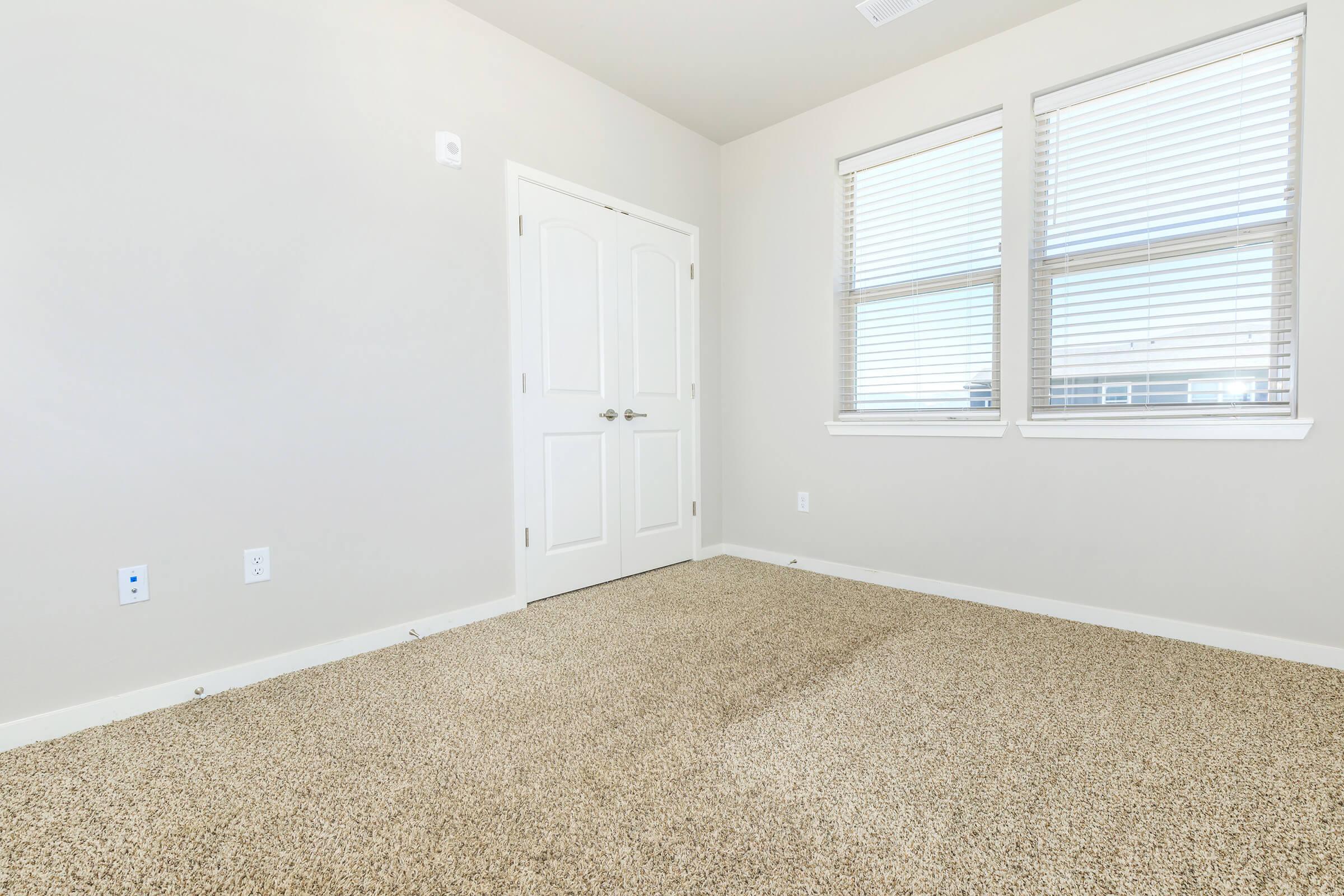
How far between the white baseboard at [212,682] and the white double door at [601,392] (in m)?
0.52

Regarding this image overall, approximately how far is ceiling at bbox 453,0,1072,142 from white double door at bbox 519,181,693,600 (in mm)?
647

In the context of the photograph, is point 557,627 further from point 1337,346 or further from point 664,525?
point 1337,346

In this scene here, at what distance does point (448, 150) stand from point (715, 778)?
2474mm

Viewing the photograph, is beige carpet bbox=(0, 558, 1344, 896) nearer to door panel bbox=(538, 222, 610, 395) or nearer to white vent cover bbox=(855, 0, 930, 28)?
door panel bbox=(538, 222, 610, 395)

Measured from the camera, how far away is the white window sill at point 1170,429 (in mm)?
2115

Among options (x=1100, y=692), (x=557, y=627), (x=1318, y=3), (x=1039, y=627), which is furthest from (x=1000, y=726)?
(x=1318, y=3)

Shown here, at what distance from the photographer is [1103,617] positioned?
2.49 m

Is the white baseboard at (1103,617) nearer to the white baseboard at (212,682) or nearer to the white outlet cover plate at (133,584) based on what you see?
the white baseboard at (212,682)

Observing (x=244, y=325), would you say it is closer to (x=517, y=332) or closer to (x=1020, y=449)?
(x=517, y=332)

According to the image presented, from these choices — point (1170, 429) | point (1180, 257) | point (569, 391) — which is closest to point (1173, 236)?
point (1180, 257)

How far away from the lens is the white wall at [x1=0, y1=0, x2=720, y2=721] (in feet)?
5.43

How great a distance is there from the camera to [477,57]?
256 cm

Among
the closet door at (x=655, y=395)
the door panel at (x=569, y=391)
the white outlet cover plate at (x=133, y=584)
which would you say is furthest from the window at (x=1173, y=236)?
the white outlet cover plate at (x=133, y=584)

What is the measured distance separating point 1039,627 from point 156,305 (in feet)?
10.9
